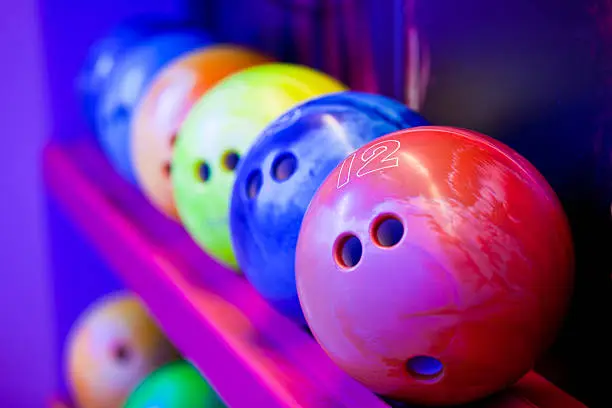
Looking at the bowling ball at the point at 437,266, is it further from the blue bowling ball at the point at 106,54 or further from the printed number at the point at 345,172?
the blue bowling ball at the point at 106,54

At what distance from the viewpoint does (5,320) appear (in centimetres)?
263

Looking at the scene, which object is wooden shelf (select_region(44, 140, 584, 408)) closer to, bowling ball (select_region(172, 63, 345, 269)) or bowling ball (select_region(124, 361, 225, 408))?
bowling ball (select_region(172, 63, 345, 269))

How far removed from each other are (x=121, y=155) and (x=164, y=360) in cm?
50

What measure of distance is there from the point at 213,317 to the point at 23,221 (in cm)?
148

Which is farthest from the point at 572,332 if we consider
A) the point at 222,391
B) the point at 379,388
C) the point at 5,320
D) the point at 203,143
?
the point at 5,320

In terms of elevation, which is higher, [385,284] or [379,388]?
[385,284]

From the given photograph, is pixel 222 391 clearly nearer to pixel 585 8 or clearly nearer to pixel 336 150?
pixel 336 150

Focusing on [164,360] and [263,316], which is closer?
[263,316]

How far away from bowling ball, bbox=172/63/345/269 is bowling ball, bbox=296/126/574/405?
386 mm

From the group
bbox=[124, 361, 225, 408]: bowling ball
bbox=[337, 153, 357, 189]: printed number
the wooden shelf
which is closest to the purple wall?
the wooden shelf

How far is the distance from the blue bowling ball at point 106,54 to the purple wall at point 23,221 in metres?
0.32

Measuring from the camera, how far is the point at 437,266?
0.88 metres

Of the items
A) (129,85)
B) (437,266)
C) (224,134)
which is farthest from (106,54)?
(437,266)

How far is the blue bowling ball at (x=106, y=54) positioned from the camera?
206 centimetres
